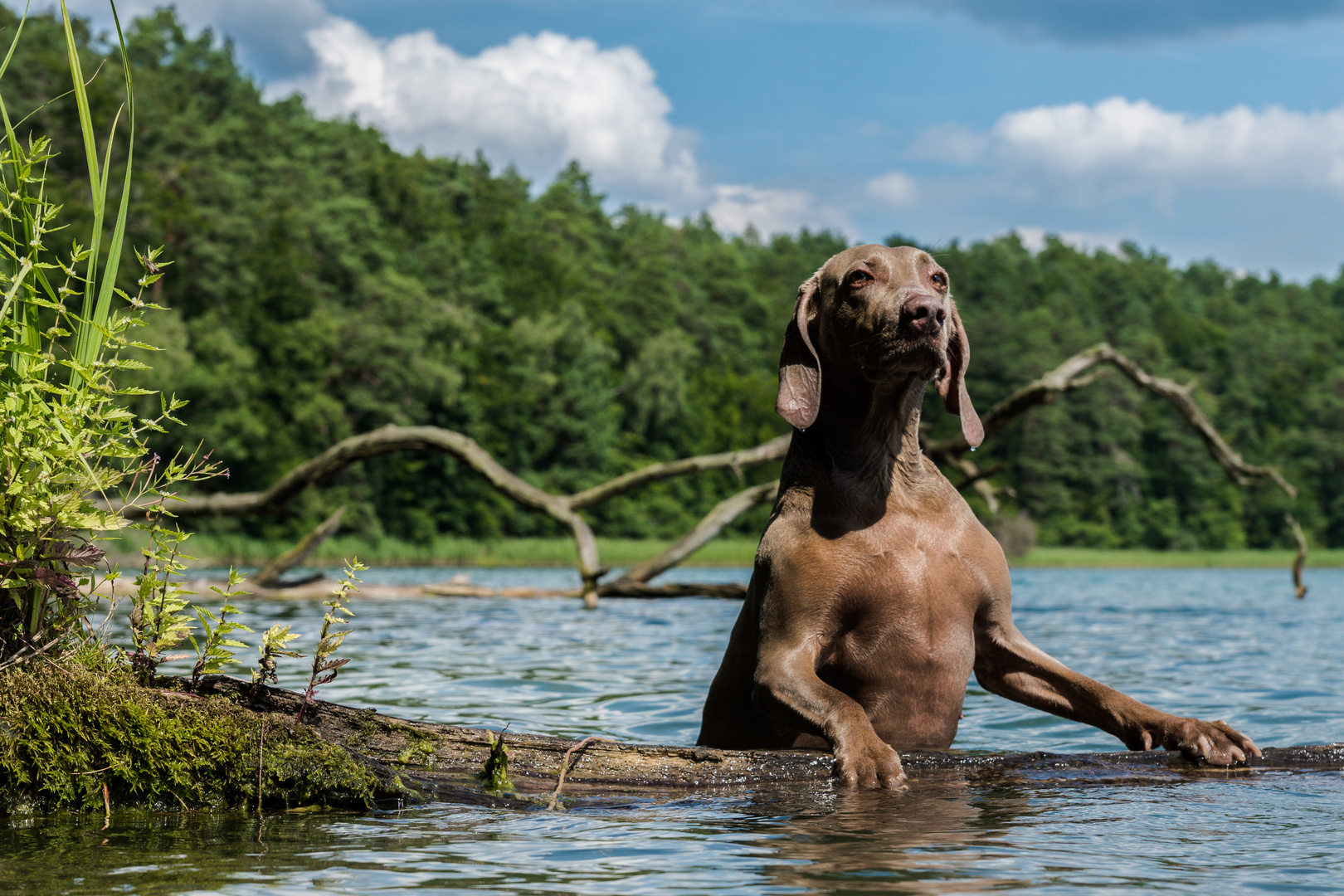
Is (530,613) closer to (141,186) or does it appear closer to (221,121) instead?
(141,186)

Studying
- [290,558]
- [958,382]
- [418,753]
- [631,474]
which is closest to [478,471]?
[631,474]

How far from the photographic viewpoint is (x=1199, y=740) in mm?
4473

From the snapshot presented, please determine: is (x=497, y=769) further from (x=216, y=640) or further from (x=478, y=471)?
(x=478, y=471)

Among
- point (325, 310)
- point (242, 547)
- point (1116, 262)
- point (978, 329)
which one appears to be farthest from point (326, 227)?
point (1116, 262)

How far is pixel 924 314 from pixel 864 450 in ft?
2.12

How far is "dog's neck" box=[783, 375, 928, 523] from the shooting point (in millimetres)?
4902

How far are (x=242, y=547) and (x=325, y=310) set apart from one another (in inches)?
849

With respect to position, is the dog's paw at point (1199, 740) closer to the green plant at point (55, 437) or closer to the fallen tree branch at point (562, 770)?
the fallen tree branch at point (562, 770)

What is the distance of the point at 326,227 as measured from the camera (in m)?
64.7

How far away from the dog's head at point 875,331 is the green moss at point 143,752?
83.4 inches

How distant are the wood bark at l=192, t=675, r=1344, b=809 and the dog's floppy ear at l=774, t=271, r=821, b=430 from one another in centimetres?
134

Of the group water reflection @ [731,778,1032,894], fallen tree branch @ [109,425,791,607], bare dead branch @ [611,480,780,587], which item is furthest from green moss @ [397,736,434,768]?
bare dead branch @ [611,480,780,587]

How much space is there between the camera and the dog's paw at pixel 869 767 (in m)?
4.02

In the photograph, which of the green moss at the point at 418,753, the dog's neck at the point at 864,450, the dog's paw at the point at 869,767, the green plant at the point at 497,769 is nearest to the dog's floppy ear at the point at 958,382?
the dog's neck at the point at 864,450
